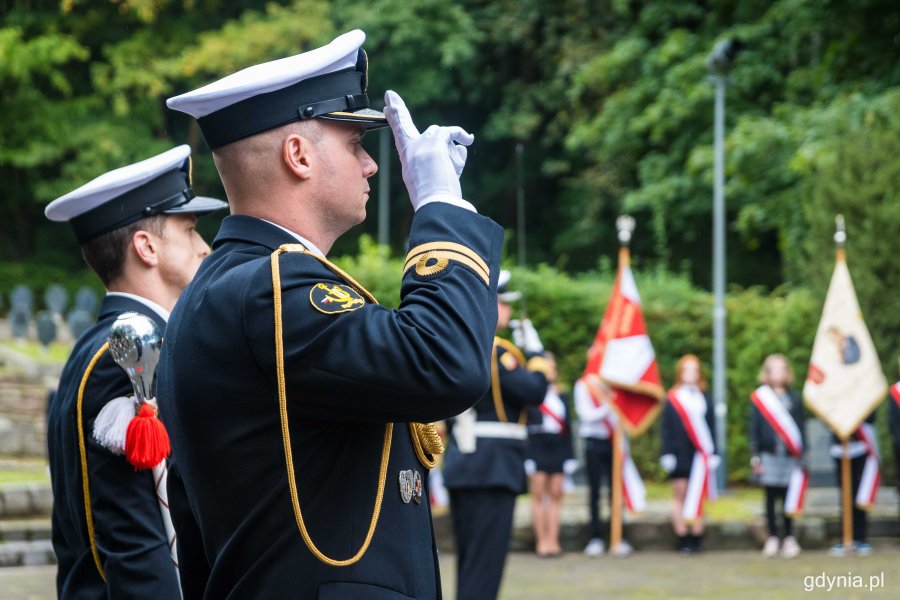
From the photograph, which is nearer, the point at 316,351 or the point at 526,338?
the point at 316,351

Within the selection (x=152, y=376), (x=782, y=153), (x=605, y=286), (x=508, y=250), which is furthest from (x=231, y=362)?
(x=508, y=250)

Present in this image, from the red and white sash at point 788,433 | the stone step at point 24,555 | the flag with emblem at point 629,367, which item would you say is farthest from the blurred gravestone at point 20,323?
the red and white sash at point 788,433

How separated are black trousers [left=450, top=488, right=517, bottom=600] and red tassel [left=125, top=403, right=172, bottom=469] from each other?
4.62 metres

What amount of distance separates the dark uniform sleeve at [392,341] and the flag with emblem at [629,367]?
10.3 metres

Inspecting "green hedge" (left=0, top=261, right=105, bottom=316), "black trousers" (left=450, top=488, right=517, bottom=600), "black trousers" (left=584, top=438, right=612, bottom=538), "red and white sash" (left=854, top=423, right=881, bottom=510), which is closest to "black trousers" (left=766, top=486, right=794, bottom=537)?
"red and white sash" (left=854, top=423, right=881, bottom=510)

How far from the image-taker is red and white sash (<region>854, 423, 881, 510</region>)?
41.0 feet

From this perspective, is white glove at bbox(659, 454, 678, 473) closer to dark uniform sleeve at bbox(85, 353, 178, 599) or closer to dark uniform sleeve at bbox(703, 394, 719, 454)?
dark uniform sleeve at bbox(703, 394, 719, 454)

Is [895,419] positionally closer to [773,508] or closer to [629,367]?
[773,508]

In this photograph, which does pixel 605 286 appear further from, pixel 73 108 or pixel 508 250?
pixel 73 108

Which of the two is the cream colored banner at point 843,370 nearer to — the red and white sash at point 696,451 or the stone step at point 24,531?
the red and white sash at point 696,451

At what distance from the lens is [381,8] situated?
29188 mm

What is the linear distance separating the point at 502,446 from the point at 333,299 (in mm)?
6149

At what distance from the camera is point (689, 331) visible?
16641 mm

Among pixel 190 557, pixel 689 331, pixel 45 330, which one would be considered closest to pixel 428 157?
pixel 190 557
